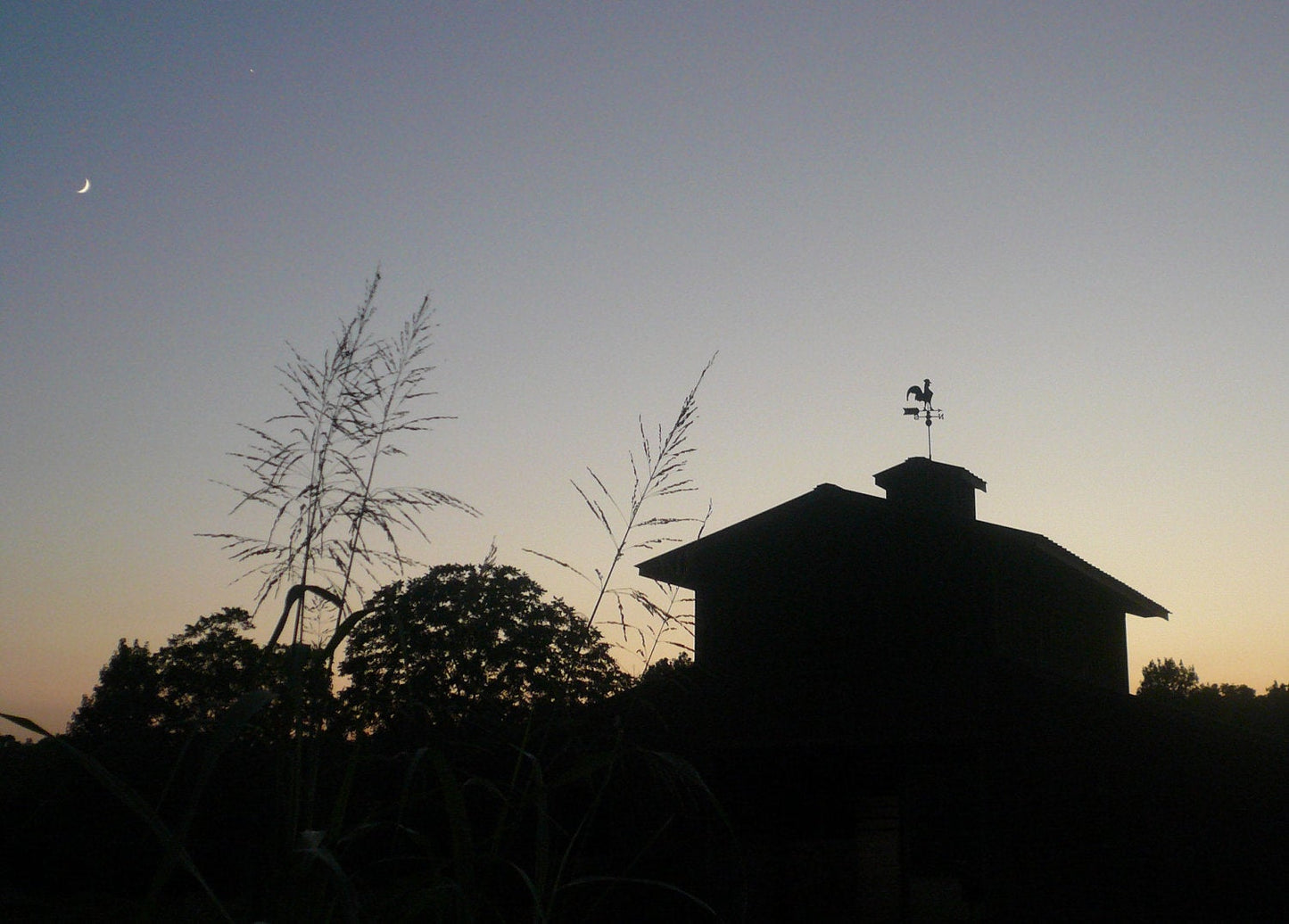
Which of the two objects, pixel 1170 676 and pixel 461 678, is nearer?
pixel 461 678

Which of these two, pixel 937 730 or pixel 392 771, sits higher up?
pixel 937 730

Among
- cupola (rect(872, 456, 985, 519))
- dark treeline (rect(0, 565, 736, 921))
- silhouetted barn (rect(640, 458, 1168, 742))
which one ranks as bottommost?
dark treeline (rect(0, 565, 736, 921))

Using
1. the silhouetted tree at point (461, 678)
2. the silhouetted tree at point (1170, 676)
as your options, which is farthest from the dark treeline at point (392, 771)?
the silhouetted tree at point (1170, 676)

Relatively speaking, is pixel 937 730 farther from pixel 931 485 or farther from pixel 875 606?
pixel 931 485

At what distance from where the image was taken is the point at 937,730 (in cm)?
1219

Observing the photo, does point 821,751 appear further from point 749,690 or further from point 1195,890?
point 1195,890

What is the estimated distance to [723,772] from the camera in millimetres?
14484

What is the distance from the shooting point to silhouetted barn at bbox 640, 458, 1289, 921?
38.0 ft

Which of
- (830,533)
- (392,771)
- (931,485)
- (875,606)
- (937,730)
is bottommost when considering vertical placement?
(392,771)

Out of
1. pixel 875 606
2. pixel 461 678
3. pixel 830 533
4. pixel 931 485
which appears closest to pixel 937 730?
pixel 875 606

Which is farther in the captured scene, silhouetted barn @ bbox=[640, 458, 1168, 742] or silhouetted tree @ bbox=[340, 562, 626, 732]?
silhouetted barn @ bbox=[640, 458, 1168, 742]

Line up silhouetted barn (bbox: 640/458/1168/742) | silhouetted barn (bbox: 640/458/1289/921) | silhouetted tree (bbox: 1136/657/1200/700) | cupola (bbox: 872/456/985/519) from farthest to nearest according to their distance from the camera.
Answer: silhouetted tree (bbox: 1136/657/1200/700) < cupola (bbox: 872/456/985/519) < silhouetted barn (bbox: 640/458/1168/742) < silhouetted barn (bbox: 640/458/1289/921)

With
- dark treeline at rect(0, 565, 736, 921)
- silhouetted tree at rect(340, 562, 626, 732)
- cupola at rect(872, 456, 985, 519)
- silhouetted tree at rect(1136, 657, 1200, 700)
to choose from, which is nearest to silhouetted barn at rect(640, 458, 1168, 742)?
cupola at rect(872, 456, 985, 519)

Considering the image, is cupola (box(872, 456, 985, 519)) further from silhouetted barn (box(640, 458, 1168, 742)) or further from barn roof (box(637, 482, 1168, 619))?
barn roof (box(637, 482, 1168, 619))
